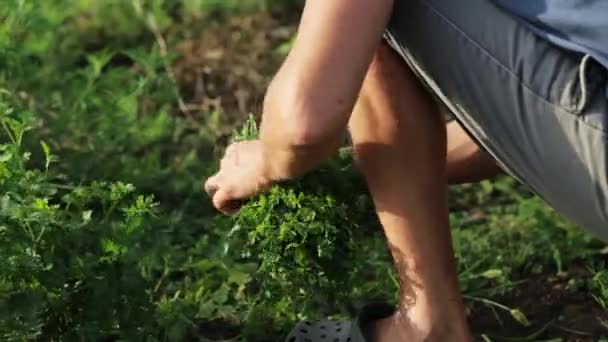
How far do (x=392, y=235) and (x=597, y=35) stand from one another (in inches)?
22.1

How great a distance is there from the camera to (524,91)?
7.07 feet

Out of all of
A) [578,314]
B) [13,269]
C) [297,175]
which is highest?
[297,175]

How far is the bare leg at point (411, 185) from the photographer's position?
7.82ft

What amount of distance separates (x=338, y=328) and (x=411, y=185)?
1.16 ft

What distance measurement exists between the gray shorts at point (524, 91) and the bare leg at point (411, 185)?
0.11 m

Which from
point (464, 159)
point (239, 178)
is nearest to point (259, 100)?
point (464, 159)

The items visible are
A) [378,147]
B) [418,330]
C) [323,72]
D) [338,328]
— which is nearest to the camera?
[323,72]

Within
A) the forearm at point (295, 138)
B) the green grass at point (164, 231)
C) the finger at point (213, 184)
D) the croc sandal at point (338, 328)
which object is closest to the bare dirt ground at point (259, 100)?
the green grass at point (164, 231)

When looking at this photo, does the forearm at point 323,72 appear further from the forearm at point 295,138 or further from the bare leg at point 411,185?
the bare leg at point 411,185

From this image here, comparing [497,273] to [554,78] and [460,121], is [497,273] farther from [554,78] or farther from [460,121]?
[554,78]

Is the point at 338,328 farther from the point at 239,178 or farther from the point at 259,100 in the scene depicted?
the point at 259,100

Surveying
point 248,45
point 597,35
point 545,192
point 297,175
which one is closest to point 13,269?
point 297,175

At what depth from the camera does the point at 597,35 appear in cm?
208

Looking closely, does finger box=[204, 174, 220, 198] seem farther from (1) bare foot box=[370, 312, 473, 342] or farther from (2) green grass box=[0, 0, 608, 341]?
(1) bare foot box=[370, 312, 473, 342]
